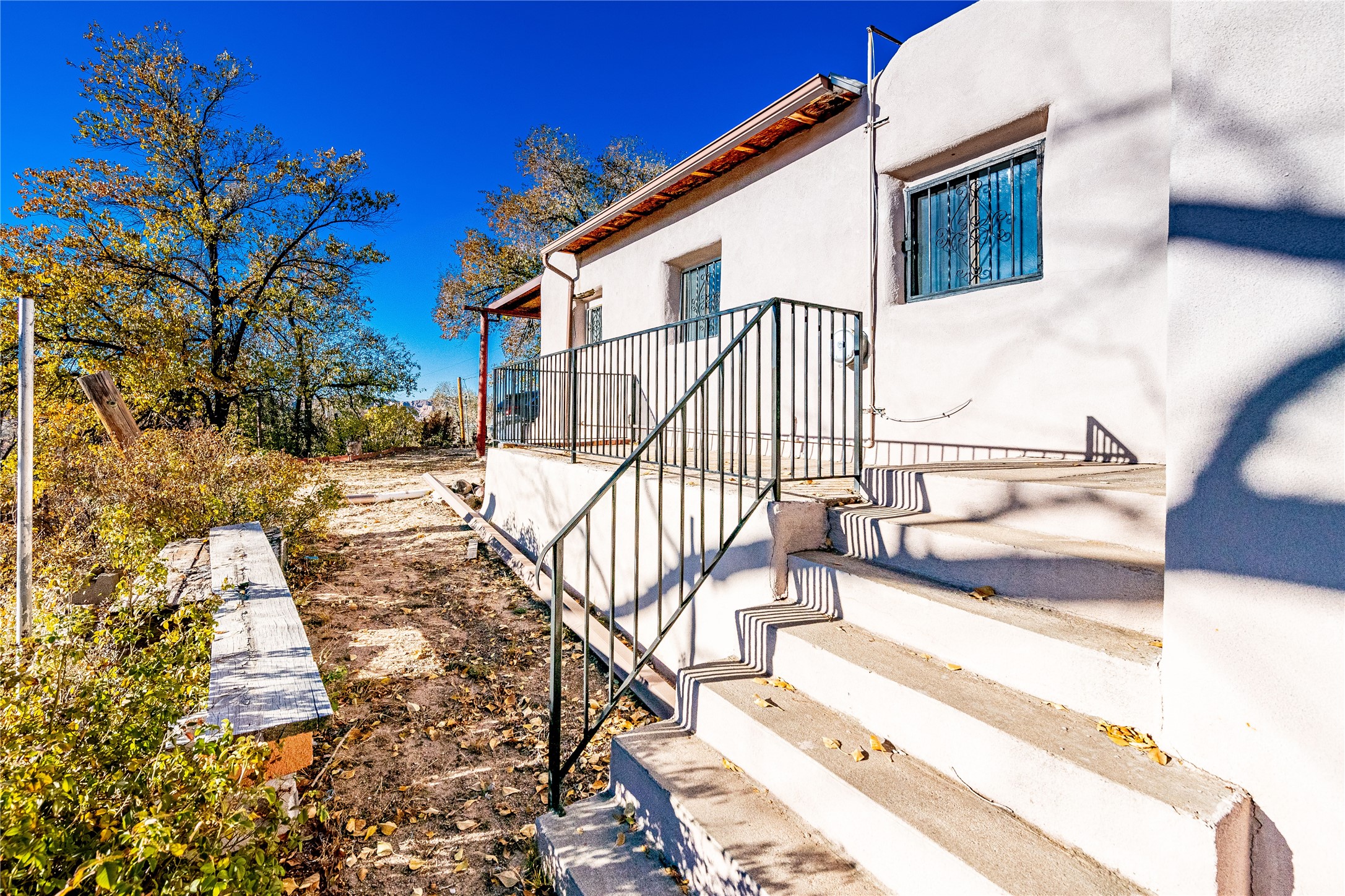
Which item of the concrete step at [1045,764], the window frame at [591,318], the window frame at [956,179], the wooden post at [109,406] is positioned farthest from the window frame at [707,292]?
the wooden post at [109,406]

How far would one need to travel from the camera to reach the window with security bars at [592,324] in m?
9.59

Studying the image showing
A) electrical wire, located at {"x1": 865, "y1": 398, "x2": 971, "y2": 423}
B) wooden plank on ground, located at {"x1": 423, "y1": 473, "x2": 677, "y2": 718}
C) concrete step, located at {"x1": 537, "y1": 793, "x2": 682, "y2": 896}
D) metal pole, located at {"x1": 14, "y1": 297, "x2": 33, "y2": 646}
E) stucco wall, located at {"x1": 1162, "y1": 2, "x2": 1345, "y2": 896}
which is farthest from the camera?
electrical wire, located at {"x1": 865, "y1": 398, "x2": 971, "y2": 423}

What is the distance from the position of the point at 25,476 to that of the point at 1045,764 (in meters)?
4.11

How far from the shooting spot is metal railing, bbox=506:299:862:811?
2.60m

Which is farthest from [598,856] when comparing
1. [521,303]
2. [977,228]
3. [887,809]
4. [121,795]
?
[521,303]

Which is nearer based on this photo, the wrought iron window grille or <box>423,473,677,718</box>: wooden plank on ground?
<box>423,473,677,718</box>: wooden plank on ground

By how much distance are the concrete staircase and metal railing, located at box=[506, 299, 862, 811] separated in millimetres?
410

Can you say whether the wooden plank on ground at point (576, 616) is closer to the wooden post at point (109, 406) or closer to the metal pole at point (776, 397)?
the metal pole at point (776, 397)

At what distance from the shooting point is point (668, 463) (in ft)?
15.7

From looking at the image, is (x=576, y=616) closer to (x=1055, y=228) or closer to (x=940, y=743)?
(x=940, y=743)

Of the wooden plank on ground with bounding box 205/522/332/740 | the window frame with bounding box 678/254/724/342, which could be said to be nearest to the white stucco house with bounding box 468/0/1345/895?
the wooden plank on ground with bounding box 205/522/332/740

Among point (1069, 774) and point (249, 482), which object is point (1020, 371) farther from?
point (249, 482)

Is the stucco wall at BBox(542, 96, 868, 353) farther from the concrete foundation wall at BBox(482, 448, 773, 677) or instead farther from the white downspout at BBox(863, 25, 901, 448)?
the concrete foundation wall at BBox(482, 448, 773, 677)

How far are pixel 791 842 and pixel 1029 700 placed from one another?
87 cm
